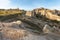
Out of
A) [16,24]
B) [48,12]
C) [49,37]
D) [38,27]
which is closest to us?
[49,37]

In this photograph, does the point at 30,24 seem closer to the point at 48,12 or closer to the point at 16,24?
the point at 16,24

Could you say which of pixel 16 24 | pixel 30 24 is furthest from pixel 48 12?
pixel 16 24

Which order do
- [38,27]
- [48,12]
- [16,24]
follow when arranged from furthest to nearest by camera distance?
[48,12]
[38,27]
[16,24]

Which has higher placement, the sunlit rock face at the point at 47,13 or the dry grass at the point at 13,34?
the dry grass at the point at 13,34

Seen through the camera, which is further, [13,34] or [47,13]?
[47,13]

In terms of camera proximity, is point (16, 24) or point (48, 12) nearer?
point (16, 24)

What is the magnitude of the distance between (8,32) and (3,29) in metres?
0.42

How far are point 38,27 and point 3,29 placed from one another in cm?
359

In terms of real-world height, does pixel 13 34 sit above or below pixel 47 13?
above

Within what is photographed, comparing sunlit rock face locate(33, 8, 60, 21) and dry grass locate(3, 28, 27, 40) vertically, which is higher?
dry grass locate(3, 28, 27, 40)

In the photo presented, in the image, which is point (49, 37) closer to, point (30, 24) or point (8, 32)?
point (8, 32)

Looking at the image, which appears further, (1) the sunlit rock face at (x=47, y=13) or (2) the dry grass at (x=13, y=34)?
(1) the sunlit rock face at (x=47, y=13)

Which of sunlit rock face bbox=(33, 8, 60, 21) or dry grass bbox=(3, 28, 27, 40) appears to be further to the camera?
sunlit rock face bbox=(33, 8, 60, 21)

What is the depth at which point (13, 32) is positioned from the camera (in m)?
9.24
